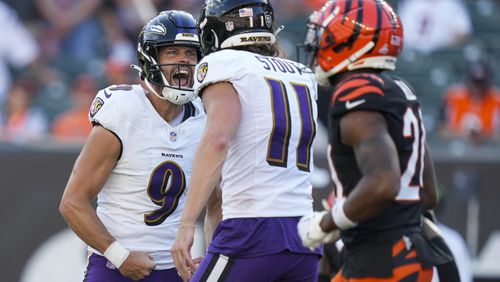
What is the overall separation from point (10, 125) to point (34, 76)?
135 cm

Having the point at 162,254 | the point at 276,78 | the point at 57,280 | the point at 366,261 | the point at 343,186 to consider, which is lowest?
the point at 57,280

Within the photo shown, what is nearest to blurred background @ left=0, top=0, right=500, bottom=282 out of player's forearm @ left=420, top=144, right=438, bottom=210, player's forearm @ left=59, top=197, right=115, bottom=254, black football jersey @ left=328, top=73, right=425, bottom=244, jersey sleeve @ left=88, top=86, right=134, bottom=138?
jersey sleeve @ left=88, top=86, right=134, bottom=138

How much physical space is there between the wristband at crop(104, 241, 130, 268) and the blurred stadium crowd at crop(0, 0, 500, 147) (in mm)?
5038

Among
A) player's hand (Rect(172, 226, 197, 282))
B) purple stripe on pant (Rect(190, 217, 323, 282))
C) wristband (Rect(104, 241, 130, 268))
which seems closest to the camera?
player's hand (Rect(172, 226, 197, 282))

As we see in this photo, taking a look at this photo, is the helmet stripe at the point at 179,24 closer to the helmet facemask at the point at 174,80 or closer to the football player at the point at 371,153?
the helmet facemask at the point at 174,80

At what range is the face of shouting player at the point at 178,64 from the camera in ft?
15.9

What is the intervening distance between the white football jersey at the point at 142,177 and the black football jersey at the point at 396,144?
1136mm

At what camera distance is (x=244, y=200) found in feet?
13.8

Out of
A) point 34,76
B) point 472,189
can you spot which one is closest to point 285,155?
point 472,189

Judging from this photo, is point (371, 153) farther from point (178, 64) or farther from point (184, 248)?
point (178, 64)

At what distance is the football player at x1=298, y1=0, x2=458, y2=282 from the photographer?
12.2 ft

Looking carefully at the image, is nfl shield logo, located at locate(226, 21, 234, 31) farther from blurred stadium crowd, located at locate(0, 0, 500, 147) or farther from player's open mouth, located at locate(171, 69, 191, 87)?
blurred stadium crowd, located at locate(0, 0, 500, 147)

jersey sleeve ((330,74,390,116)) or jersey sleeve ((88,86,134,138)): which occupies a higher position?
jersey sleeve ((330,74,390,116))

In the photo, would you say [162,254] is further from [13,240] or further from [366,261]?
[13,240]
